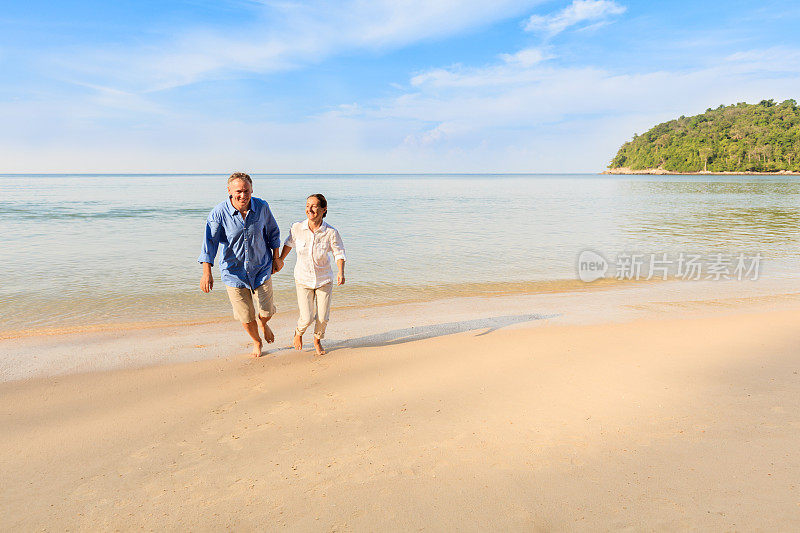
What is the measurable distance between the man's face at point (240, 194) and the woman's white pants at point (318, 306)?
111 cm

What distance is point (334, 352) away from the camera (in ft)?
18.4

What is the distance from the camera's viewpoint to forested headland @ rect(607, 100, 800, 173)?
124 metres

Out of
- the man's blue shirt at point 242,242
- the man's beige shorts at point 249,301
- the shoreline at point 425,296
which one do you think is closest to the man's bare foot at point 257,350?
the man's beige shorts at point 249,301

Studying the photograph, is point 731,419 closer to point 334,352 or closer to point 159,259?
point 334,352

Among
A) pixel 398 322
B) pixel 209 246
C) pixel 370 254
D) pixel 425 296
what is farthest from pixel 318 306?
pixel 370 254

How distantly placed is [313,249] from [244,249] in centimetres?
71

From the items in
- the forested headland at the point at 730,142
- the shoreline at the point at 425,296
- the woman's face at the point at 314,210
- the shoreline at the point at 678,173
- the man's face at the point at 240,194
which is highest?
the forested headland at the point at 730,142

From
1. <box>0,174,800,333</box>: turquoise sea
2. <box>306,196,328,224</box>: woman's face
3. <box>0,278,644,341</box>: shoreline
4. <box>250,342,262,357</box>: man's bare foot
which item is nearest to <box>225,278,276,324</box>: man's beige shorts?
<box>250,342,262,357</box>: man's bare foot

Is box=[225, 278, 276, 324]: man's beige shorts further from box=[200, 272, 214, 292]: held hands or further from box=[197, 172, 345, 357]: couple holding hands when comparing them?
box=[200, 272, 214, 292]: held hands

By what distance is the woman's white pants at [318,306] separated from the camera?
5484 mm

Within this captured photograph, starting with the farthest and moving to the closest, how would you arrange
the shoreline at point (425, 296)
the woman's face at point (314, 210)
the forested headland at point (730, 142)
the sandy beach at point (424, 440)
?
the forested headland at point (730, 142), the shoreline at point (425, 296), the woman's face at point (314, 210), the sandy beach at point (424, 440)

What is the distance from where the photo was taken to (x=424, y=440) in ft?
11.2

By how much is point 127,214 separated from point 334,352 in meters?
26.1

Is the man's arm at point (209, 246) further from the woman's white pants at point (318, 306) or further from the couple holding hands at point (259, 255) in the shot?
the woman's white pants at point (318, 306)
